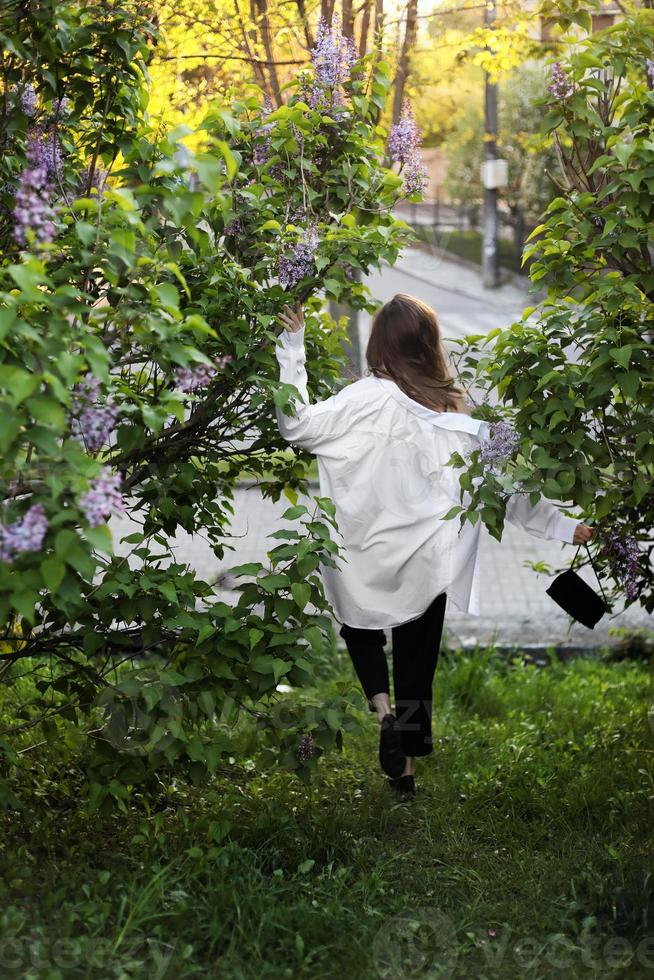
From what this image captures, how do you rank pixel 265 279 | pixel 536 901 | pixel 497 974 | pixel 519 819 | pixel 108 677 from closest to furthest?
pixel 497 974 < pixel 536 901 < pixel 265 279 < pixel 519 819 < pixel 108 677

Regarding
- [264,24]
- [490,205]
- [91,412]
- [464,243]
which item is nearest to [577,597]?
[91,412]

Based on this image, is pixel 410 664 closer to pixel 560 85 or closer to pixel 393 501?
pixel 393 501

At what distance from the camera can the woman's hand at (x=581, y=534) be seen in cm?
355

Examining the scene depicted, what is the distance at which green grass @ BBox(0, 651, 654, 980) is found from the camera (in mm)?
2787

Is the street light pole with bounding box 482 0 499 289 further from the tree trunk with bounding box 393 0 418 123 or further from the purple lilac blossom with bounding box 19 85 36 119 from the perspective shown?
the purple lilac blossom with bounding box 19 85 36 119

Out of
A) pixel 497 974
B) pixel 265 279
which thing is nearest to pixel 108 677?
pixel 265 279

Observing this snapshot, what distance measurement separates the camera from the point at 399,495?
3.71 m

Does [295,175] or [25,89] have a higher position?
[25,89]

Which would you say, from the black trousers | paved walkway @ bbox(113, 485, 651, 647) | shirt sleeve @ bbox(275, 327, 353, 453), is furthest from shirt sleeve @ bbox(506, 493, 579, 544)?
paved walkway @ bbox(113, 485, 651, 647)

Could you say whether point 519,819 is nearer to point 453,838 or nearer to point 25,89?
Result: point 453,838

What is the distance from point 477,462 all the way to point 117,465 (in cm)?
106

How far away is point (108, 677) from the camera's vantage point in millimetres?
4578

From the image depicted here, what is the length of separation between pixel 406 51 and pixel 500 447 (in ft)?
11.9

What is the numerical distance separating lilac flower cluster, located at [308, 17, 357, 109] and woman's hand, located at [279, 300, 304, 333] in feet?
2.10
